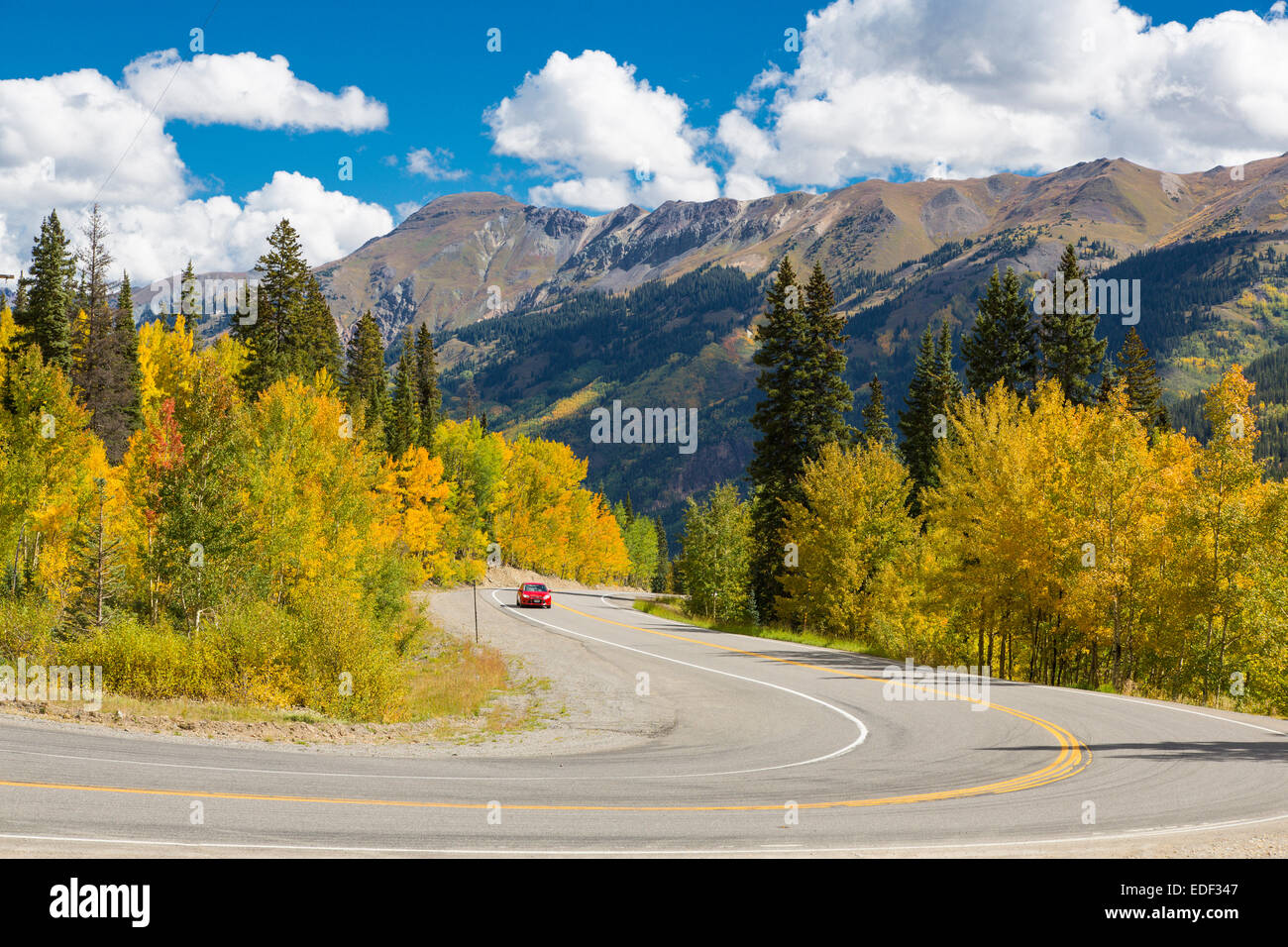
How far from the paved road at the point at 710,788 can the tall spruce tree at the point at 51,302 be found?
47732mm

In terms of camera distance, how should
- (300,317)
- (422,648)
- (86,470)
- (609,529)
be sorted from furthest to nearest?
(609,529), (300,317), (86,470), (422,648)

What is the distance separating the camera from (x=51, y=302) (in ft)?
173

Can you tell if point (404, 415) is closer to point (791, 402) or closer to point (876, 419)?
point (791, 402)

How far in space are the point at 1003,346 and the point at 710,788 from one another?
44.8 m

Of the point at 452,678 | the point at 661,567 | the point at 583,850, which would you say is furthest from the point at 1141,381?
the point at 661,567

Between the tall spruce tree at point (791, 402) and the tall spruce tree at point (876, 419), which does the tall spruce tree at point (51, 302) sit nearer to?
the tall spruce tree at point (791, 402)

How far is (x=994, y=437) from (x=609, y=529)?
79.9 metres

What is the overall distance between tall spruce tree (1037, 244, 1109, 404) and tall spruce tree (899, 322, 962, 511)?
792 centimetres

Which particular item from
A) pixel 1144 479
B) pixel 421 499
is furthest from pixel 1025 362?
pixel 421 499

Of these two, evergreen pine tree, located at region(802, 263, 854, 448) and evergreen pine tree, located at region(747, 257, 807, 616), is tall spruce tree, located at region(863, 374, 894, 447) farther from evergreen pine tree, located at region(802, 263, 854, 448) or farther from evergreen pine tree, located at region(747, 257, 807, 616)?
evergreen pine tree, located at region(747, 257, 807, 616)

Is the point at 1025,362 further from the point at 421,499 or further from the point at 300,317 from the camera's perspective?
the point at 300,317
